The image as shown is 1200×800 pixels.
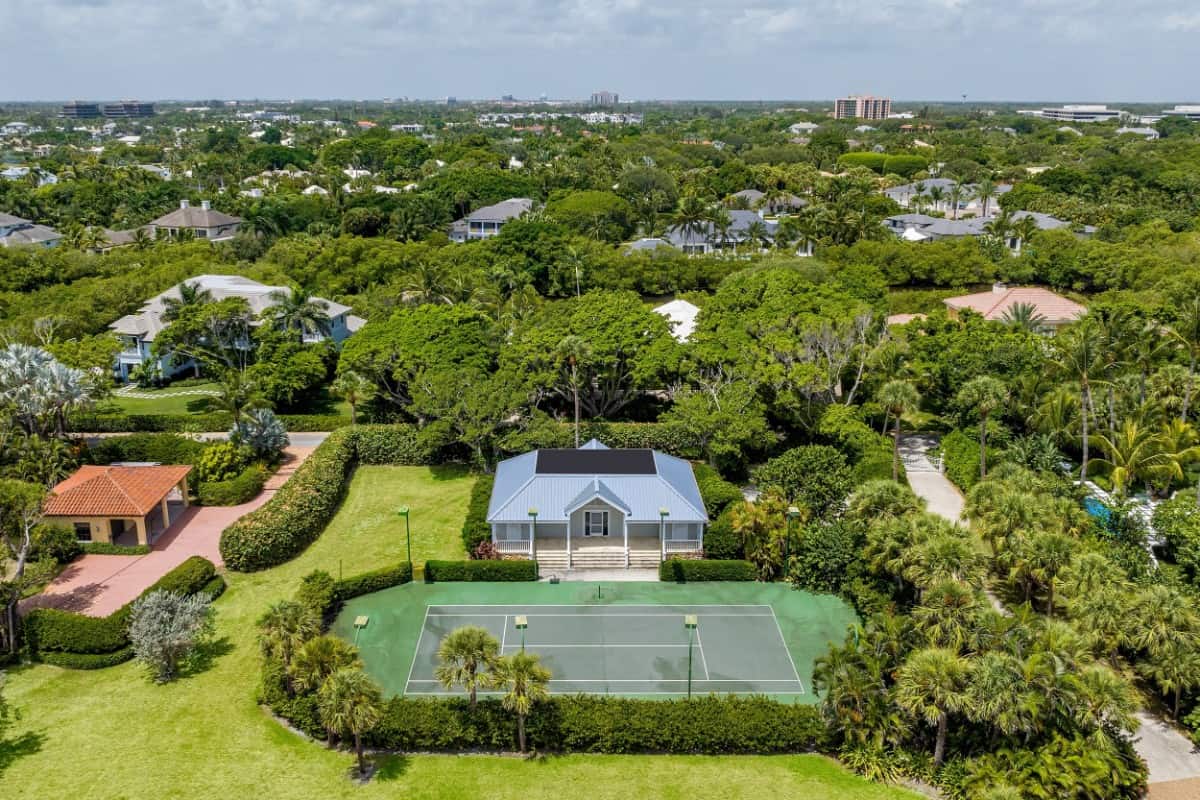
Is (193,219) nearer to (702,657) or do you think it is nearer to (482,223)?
(482,223)

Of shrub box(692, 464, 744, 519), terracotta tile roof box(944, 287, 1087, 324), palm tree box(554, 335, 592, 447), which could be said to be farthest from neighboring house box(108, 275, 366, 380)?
terracotta tile roof box(944, 287, 1087, 324)

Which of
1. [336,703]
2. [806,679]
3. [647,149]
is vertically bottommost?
[806,679]

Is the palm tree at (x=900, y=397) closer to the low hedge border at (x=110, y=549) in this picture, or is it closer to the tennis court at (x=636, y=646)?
the tennis court at (x=636, y=646)

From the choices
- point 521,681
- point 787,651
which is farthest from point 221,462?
point 787,651

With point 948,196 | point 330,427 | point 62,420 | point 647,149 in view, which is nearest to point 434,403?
point 330,427

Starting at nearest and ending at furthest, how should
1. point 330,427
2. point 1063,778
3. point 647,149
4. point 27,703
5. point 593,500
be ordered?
point 1063,778 < point 27,703 < point 593,500 < point 330,427 < point 647,149

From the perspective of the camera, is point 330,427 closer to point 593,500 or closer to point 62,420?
point 62,420

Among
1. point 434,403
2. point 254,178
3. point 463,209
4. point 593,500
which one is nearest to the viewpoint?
point 593,500

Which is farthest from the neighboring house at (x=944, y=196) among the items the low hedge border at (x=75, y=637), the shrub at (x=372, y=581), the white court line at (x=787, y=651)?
the low hedge border at (x=75, y=637)
